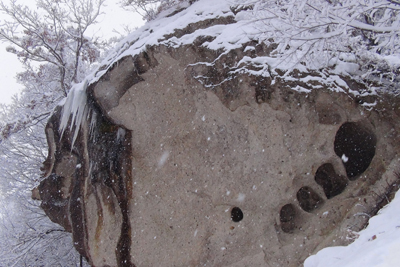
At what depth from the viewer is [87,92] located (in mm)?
4637

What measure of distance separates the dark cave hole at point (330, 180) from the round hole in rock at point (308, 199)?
154 mm

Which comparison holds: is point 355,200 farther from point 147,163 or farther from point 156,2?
point 156,2

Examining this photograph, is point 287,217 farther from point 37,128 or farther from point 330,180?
point 37,128

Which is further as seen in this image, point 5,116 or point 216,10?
point 5,116

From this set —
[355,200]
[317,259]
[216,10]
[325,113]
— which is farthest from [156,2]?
[317,259]

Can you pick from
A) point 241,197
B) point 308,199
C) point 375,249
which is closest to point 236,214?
point 241,197

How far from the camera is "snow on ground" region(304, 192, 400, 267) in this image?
1859mm

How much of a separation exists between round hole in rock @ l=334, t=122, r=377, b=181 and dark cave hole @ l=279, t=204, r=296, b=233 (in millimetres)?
835

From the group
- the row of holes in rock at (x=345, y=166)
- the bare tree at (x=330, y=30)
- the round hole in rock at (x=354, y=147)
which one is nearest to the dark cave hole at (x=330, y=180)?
the row of holes in rock at (x=345, y=166)

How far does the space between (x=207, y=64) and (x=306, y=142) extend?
157 cm

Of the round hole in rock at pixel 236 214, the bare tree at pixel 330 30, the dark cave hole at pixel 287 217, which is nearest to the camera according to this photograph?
the bare tree at pixel 330 30

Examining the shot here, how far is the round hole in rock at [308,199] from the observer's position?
3967mm

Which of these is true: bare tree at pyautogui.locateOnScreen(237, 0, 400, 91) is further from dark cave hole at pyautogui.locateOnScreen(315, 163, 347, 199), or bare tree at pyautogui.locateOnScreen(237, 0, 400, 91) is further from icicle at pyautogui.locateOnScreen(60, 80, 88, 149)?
icicle at pyautogui.locateOnScreen(60, 80, 88, 149)

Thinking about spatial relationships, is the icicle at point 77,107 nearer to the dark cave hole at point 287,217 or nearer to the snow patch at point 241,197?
the snow patch at point 241,197
